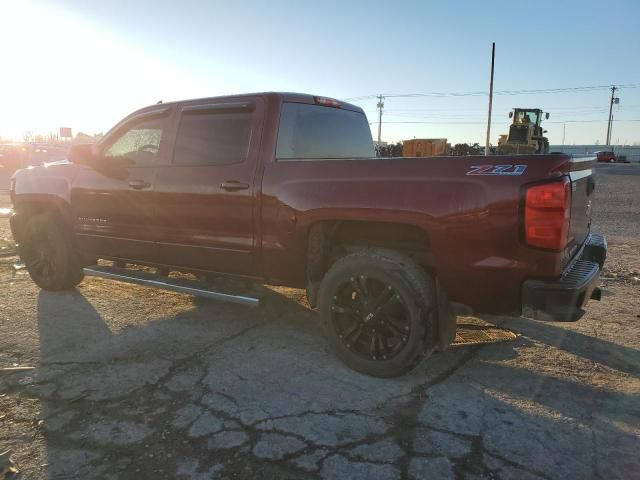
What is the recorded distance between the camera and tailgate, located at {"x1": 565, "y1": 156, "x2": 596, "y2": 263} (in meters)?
2.99

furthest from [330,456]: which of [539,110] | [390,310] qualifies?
[539,110]

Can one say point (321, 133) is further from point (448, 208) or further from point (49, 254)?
point (49, 254)

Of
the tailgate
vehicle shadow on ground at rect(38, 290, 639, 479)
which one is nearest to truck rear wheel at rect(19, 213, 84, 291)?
vehicle shadow on ground at rect(38, 290, 639, 479)

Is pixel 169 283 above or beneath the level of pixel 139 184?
beneath

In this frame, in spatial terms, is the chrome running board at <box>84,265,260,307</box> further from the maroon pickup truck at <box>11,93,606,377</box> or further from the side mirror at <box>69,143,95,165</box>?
the side mirror at <box>69,143,95,165</box>

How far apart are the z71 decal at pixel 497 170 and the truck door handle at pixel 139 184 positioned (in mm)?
2912

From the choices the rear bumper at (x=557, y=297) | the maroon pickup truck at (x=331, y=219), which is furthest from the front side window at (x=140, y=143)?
the rear bumper at (x=557, y=297)

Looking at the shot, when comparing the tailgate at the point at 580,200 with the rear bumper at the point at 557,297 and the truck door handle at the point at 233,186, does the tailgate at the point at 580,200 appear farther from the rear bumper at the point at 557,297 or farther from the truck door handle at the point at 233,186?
the truck door handle at the point at 233,186

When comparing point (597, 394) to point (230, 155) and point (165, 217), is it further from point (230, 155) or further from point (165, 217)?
point (165, 217)

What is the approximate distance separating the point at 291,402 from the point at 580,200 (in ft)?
7.79

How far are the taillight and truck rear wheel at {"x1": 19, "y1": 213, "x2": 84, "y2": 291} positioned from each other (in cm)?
456

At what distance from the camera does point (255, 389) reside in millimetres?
3193

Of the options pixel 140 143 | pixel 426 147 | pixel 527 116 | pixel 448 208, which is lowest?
pixel 448 208

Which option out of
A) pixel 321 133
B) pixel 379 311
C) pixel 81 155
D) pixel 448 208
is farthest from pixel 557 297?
pixel 81 155
